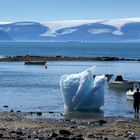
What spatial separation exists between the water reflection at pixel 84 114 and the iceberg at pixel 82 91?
556 millimetres

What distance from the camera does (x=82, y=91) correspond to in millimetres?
32812

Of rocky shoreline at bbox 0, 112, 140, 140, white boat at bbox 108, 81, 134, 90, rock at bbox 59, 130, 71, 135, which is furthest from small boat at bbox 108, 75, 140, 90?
rock at bbox 59, 130, 71, 135

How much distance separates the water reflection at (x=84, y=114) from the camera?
3062 cm

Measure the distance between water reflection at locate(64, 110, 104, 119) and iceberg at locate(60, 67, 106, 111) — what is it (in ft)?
1.82

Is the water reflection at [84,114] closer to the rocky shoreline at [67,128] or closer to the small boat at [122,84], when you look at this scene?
the rocky shoreline at [67,128]

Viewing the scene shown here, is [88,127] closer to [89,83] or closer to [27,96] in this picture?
[89,83]

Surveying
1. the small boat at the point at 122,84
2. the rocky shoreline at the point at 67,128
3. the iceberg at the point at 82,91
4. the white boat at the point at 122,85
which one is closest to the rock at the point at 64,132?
the rocky shoreline at the point at 67,128

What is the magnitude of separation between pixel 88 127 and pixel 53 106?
10695 mm

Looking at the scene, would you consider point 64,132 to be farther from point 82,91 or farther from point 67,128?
point 82,91

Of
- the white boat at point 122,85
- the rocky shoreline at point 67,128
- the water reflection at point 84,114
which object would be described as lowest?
the rocky shoreline at point 67,128

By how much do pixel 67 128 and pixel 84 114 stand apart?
6.78 meters

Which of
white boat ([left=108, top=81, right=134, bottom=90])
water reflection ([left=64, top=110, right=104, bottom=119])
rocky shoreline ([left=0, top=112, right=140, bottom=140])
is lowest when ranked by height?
rocky shoreline ([left=0, top=112, right=140, bottom=140])

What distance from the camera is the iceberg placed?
32.8 m

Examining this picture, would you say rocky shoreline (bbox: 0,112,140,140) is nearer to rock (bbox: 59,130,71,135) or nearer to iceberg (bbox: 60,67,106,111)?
rock (bbox: 59,130,71,135)
